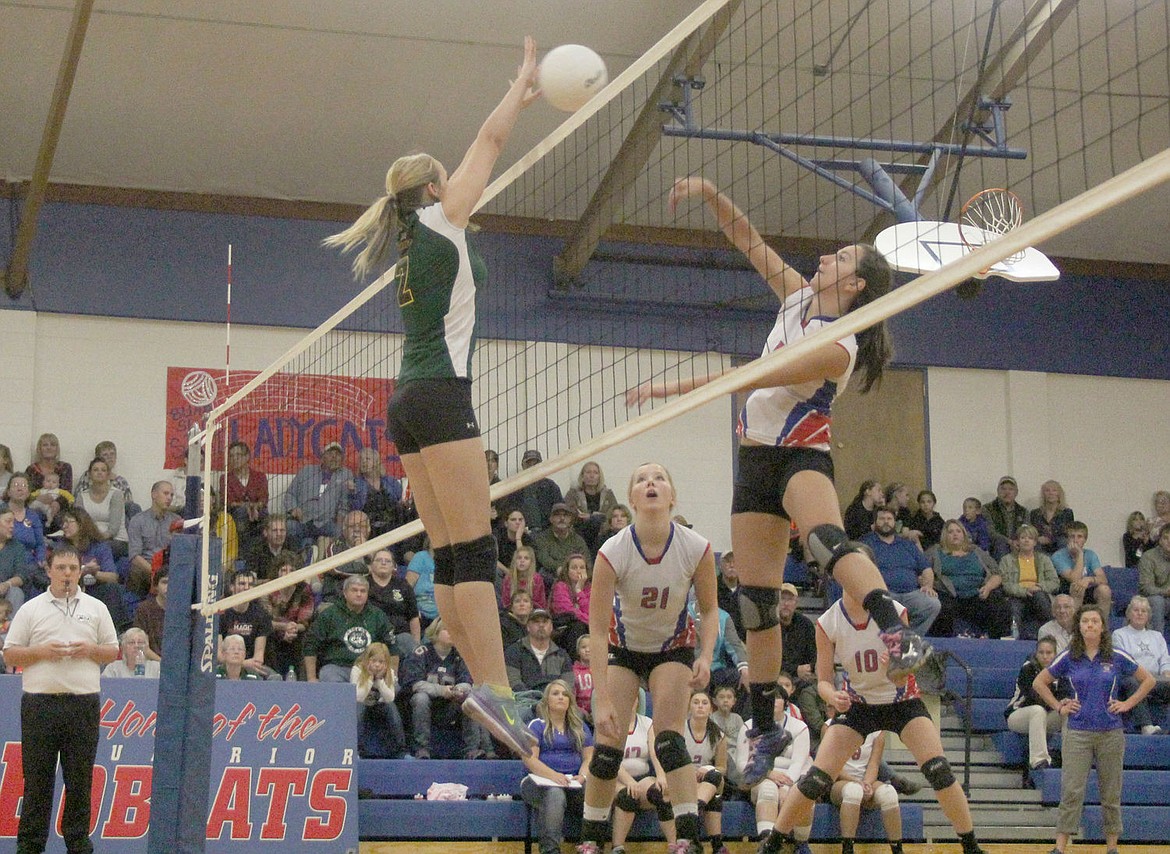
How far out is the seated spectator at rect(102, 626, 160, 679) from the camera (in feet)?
39.5

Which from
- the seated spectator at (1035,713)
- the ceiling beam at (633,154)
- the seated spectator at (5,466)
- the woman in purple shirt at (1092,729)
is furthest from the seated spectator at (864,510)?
the seated spectator at (5,466)

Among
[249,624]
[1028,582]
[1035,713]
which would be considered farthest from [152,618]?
[1028,582]

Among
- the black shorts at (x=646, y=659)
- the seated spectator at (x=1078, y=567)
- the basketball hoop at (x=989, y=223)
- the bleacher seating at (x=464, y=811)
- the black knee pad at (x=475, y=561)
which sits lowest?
the bleacher seating at (x=464, y=811)

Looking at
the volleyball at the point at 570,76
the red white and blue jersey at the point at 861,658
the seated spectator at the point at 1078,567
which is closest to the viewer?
the volleyball at the point at 570,76

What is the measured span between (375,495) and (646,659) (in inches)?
288

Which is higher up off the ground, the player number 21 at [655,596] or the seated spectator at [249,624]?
the player number 21 at [655,596]

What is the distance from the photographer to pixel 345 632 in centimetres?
1291

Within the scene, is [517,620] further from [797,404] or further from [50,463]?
[797,404]

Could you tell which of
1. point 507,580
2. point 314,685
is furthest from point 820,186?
point 314,685

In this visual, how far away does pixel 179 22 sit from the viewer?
14.9 m

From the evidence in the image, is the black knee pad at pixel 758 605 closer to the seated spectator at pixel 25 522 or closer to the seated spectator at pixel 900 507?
the seated spectator at pixel 25 522

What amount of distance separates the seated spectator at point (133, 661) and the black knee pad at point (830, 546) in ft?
25.9

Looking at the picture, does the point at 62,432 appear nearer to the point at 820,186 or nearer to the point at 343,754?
the point at 343,754

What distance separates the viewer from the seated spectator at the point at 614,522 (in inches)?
605
